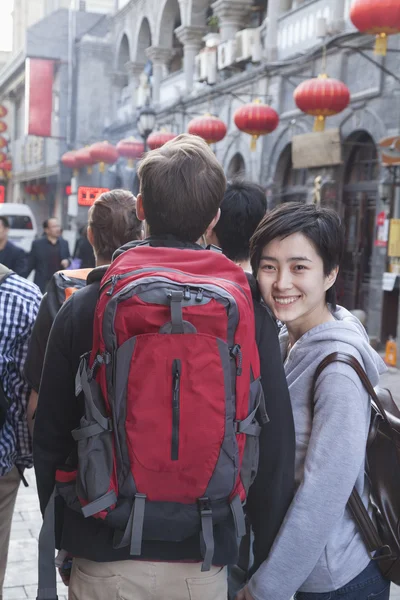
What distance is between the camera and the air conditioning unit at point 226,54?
16812 mm

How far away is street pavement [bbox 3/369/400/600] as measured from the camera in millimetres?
3893

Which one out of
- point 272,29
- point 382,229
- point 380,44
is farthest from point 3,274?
point 272,29

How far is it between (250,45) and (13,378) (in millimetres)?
14412

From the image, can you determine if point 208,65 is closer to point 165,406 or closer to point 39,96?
point 39,96

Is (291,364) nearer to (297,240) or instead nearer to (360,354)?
(360,354)

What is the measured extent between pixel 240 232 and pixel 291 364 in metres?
0.93

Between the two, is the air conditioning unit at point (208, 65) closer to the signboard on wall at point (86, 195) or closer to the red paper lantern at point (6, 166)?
the signboard on wall at point (86, 195)

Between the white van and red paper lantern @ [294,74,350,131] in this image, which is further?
the white van

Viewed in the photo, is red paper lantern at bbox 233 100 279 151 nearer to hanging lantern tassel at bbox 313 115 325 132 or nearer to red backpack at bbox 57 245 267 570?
hanging lantern tassel at bbox 313 115 325 132

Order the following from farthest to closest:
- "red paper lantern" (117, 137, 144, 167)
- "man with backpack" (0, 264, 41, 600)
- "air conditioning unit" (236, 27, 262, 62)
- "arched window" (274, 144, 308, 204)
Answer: "red paper lantern" (117, 137, 144, 167) → "air conditioning unit" (236, 27, 262, 62) → "arched window" (274, 144, 308, 204) → "man with backpack" (0, 264, 41, 600)

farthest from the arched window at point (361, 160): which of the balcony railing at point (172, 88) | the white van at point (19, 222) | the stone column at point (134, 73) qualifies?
the white van at point (19, 222)

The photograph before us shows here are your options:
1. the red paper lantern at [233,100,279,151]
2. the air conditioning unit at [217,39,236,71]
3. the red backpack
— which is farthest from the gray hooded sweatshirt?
the air conditioning unit at [217,39,236,71]

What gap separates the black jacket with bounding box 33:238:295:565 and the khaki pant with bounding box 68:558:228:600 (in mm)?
36

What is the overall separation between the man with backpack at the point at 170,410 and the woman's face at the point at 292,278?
15cm
